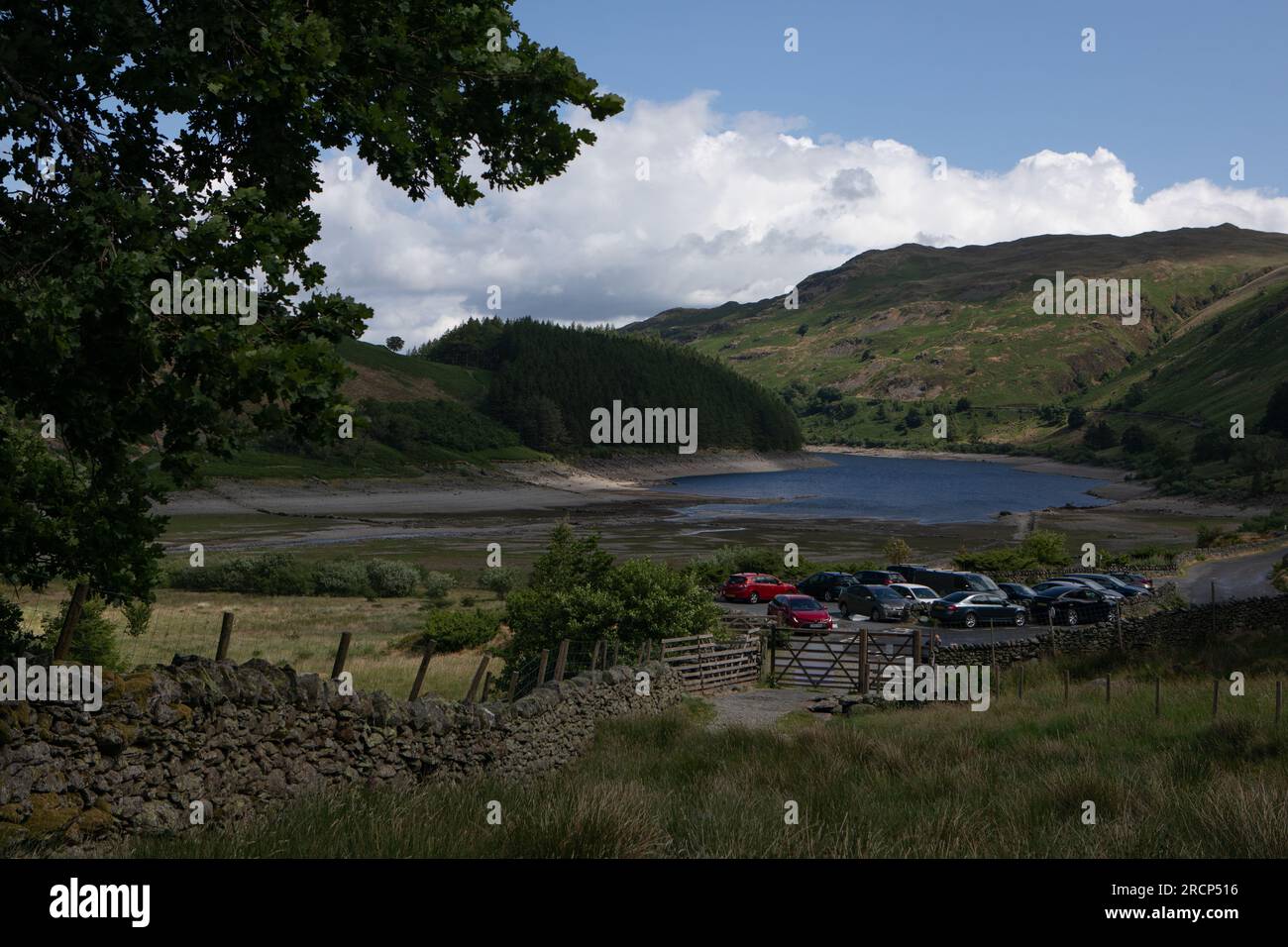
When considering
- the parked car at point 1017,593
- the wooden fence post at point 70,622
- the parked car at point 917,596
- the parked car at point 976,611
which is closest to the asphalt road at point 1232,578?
the parked car at point 1017,593

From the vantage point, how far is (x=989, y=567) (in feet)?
195

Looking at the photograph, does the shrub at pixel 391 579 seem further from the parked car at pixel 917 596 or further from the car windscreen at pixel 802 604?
the parked car at pixel 917 596

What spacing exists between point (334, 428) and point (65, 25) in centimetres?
472

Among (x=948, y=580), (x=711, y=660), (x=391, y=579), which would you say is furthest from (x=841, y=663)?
(x=391, y=579)

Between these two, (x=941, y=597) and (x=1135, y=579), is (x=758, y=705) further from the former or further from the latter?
(x=1135, y=579)

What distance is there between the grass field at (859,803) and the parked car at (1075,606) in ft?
88.0

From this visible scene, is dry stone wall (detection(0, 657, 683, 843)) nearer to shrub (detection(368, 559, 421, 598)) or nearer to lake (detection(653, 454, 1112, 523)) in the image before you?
shrub (detection(368, 559, 421, 598))

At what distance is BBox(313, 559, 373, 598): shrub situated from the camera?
6256 centimetres

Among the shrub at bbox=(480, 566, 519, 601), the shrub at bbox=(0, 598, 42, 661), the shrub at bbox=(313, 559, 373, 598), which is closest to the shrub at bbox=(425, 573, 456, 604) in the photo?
the shrub at bbox=(480, 566, 519, 601)

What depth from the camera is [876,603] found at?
143 feet

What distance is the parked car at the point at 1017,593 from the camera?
1756 inches

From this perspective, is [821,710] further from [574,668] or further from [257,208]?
[257,208]

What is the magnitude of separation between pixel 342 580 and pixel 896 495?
356ft
